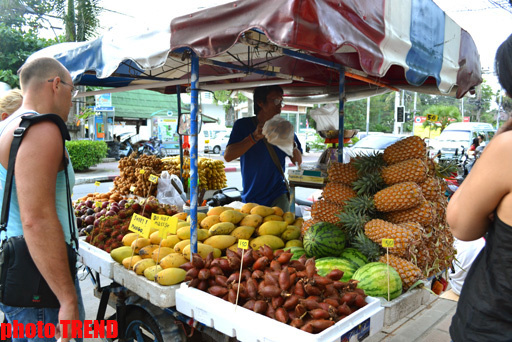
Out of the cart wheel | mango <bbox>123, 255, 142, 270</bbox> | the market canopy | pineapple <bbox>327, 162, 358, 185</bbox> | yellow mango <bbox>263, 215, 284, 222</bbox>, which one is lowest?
the cart wheel

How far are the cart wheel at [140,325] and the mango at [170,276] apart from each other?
454mm

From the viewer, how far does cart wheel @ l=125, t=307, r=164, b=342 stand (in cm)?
263

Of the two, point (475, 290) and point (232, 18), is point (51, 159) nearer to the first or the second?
point (232, 18)

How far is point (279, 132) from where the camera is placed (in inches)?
143

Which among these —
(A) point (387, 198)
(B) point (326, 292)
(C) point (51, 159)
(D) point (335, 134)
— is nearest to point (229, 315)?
(B) point (326, 292)

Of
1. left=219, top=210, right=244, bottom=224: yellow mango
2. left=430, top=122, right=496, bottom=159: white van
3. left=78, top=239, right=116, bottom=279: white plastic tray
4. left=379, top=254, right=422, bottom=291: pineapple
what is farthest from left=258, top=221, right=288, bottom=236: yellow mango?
left=430, top=122, right=496, bottom=159: white van

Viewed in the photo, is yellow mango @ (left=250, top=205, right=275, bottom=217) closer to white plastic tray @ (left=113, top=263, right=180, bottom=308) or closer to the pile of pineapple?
the pile of pineapple

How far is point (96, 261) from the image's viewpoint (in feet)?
9.91

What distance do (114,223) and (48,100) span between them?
1851mm

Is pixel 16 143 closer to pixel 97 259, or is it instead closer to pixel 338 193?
pixel 97 259

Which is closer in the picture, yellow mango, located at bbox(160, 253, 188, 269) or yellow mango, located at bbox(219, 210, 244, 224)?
yellow mango, located at bbox(160, 253, 188, 269)

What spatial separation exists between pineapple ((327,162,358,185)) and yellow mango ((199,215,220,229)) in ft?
3.54

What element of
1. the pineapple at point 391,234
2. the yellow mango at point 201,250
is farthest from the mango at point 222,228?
the pineapple at point 391,234

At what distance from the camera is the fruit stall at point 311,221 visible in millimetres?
1945
